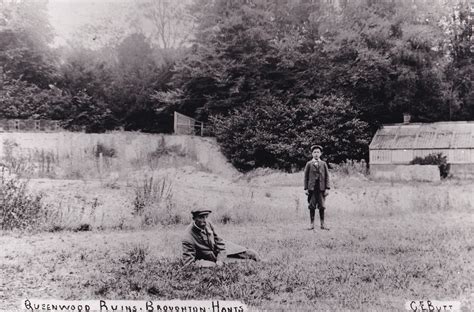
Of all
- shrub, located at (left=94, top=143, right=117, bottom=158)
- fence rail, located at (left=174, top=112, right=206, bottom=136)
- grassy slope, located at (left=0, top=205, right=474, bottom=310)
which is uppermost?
fence rail, located at (left=174, top=112, right=206, bottom=136)

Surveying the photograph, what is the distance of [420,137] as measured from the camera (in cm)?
1202

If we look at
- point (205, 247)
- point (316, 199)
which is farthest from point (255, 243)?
point (316, 199)

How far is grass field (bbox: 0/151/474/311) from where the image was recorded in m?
5.64

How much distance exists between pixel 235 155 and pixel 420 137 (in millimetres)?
4771

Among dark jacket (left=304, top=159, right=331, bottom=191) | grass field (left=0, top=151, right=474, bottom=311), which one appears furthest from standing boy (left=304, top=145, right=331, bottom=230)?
grass field (left=0, top=151, right=474, bottom=311)

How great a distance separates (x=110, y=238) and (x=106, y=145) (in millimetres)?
6102

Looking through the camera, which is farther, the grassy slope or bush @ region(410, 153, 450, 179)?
bush @ region(410, 153, 450, 179)

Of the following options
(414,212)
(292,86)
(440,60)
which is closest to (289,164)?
(292,86)

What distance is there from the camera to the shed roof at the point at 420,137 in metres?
11.0

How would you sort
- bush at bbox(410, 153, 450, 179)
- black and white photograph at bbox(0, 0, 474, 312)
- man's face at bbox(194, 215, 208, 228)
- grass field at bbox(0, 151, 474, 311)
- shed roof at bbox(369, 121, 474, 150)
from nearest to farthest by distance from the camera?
grass field at bbox(0, 151, 474, 311) → black and white photograph at bbox(0, 0, 474, 312) → man's face at bbox(194, 215, 208, 228) → shed roof at bbox(369, 121, 474, 150) → bush at bbox(410, 153, 450, 179)

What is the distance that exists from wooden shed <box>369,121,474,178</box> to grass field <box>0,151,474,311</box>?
0.61m

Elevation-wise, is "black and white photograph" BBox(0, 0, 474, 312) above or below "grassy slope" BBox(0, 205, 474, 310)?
above

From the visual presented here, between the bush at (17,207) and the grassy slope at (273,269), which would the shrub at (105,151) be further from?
the grassy slope at (273,269)

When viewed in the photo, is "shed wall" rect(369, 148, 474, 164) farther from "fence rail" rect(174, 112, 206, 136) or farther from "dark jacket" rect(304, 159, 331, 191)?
"fence rail" rect(174, 112, 206, 136)
